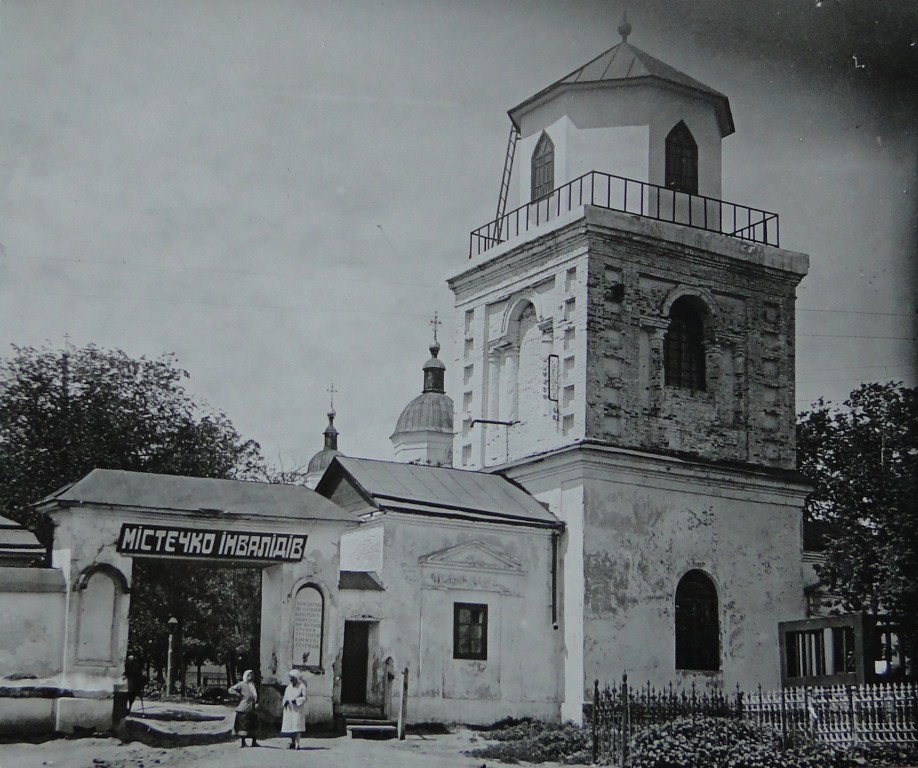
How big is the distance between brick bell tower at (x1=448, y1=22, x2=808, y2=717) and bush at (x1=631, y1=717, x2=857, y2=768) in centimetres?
409

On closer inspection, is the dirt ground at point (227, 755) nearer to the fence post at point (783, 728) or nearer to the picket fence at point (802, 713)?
the picket fence at point (802, 713)

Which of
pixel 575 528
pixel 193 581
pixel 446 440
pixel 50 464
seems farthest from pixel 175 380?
pixel 446 440

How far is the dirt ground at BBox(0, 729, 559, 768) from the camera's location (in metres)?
14.1

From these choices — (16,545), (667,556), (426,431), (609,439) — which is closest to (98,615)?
(16,545)

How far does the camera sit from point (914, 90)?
18.0 meters

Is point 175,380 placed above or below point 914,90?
below

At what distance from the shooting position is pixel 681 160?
2248 centimetres

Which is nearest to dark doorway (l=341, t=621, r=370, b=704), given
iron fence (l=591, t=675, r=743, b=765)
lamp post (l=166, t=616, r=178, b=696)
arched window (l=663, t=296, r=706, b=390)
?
iron fence (l=591, t=675, r=743, b=765)

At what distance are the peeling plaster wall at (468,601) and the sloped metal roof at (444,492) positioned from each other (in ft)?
0.73

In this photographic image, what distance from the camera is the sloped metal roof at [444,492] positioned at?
20141mm

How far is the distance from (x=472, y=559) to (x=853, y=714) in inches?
242

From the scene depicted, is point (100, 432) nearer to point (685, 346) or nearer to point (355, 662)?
point (355, 662)

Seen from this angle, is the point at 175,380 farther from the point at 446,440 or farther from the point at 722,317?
the point at 446,440

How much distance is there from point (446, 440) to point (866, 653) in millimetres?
23986
